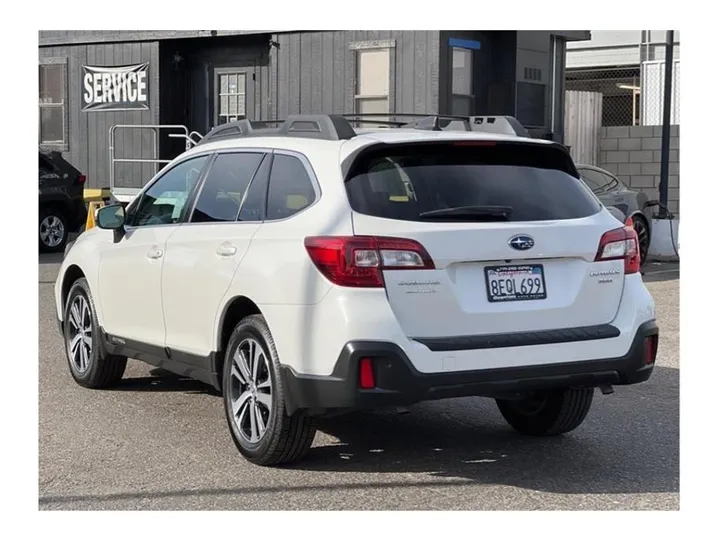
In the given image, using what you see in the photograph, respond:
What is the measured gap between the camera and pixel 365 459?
646cm

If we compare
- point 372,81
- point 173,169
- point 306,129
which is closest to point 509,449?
point 306,129

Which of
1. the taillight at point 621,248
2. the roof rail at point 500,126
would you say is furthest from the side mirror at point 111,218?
the taillight at point 621,248

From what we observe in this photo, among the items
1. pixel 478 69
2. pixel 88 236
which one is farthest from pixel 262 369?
pixel 478 69

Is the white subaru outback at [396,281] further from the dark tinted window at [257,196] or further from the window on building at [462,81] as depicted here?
the window on building at [462,81]

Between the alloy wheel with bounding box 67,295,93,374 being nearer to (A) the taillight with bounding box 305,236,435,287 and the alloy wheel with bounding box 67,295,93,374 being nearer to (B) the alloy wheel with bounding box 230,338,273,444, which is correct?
(B) the alloy wheel with bounding box 230,338,273,444

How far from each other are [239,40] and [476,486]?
15436mm

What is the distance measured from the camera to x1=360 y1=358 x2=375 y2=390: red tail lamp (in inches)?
219

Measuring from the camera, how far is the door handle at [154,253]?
287 inches

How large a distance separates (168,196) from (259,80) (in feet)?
42.7

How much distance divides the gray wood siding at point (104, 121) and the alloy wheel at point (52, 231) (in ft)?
8.16

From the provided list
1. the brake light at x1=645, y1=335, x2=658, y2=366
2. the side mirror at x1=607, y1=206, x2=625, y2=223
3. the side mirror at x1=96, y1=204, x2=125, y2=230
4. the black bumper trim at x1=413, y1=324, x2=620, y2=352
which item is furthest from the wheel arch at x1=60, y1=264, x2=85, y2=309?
the side mirror at x1=607, y1=206, x2=625, y2=223

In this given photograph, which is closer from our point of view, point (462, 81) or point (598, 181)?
point (598, 181)

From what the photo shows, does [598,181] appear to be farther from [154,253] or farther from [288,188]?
[288,188]
